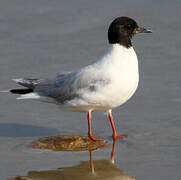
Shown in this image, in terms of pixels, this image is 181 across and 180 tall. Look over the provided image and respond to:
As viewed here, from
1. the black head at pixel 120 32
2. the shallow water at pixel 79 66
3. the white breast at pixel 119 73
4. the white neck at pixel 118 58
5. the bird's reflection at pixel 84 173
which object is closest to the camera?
the bird's reflection at pixel 84 173

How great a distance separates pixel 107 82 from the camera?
880cm

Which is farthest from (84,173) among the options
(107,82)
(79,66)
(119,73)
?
(79,66)

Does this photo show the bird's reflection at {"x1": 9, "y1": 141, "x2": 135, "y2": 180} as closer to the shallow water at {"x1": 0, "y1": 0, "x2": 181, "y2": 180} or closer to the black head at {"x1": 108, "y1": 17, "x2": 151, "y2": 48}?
the shallow water at {"x1": 0, "y1": 0, "x2": 181, "y2": 180}

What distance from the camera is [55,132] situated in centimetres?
952

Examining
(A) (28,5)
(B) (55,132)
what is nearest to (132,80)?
(B) (55,132)

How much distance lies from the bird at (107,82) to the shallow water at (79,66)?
1.58 feet

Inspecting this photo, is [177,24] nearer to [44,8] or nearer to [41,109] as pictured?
[44,8]

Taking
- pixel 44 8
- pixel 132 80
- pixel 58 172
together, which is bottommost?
pixel 58 172

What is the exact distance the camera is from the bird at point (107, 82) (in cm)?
882

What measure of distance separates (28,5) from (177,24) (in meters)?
3.69

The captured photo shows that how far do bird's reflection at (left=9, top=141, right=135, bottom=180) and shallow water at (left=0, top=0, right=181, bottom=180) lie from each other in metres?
0.09

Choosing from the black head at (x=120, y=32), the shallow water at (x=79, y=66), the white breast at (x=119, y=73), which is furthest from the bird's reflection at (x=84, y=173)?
the black head at (x=120, y=32)

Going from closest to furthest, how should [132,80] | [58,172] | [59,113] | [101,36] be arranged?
[58,172], [132,80], [59,113], [101,36]

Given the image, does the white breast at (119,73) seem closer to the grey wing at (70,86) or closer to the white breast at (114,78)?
the white breast at (114,78)
